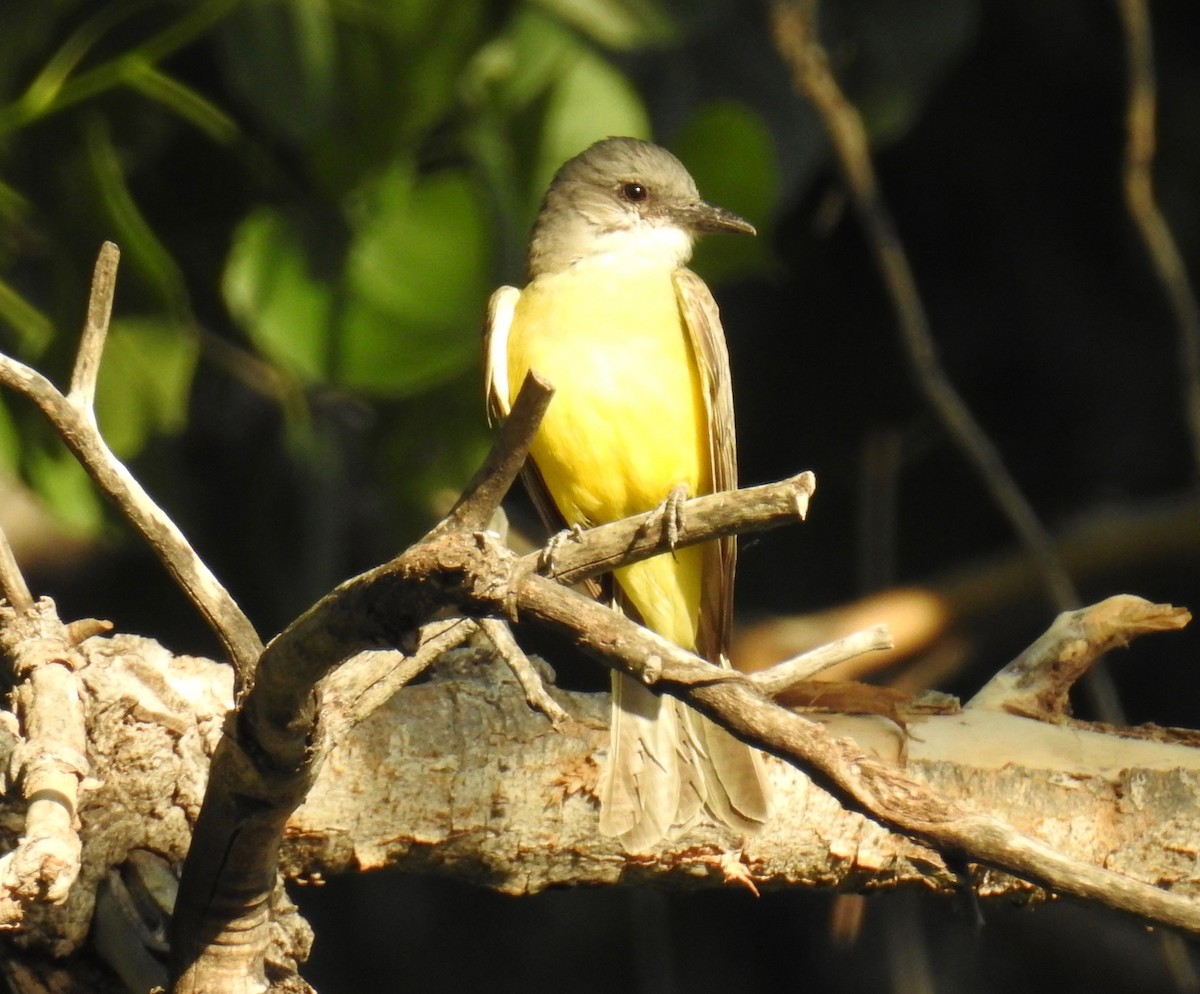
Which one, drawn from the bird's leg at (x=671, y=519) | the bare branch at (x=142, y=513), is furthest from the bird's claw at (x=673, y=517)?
the bare branch at (x=142, y=513)

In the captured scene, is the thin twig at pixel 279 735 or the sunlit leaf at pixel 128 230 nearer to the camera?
the thin twig at pixel 279 735

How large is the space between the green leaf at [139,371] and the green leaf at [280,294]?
161mm

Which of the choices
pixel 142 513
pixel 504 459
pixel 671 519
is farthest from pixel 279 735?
pixel 671 519

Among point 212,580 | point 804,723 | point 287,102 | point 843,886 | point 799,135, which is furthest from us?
point 799,135

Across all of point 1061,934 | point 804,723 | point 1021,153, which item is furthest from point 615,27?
point 1061,934

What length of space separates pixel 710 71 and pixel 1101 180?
168 cm

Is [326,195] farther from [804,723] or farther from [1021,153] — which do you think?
[1021,153]

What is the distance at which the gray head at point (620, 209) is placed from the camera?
434 cm

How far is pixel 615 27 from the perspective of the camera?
14.5ft

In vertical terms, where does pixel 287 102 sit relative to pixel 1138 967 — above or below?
above

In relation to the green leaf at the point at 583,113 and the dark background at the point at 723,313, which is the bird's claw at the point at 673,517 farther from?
the green leaf at the point at 583,113

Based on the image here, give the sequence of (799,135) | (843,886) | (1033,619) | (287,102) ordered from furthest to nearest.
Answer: (1033,619) → (799,135) → (287,102) → (843,886)

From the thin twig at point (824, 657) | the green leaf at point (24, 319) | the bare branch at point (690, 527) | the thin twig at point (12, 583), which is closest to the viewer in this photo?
the bare branch at point (690, 527)

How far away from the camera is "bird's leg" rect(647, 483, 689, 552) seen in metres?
2.51
